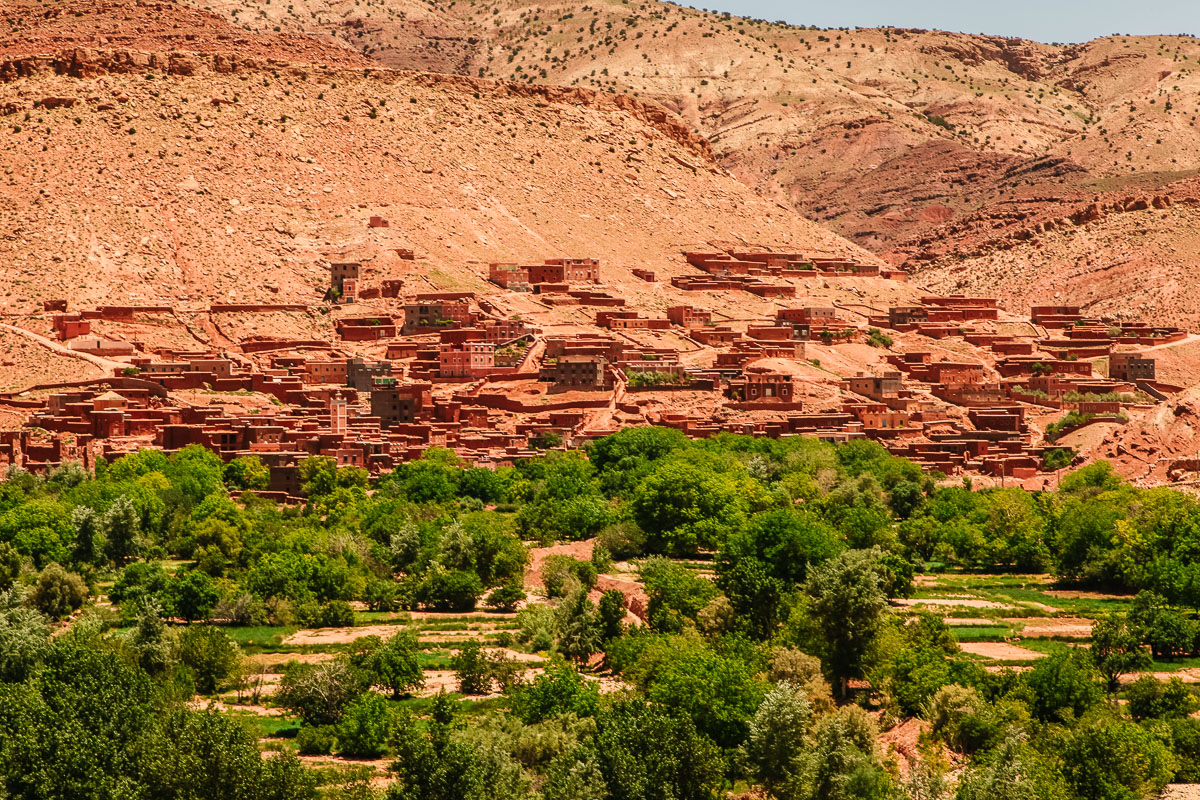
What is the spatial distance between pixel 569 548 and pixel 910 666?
1719 cm

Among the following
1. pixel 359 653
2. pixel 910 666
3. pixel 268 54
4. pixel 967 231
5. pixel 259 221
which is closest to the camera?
pixel 910 666

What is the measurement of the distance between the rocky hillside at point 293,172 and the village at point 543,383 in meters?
3.31

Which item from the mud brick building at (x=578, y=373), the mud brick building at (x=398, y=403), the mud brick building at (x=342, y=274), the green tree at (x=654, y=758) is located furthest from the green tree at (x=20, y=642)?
the mud brick building at (x=342, y=274)

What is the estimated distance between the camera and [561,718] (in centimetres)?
2880

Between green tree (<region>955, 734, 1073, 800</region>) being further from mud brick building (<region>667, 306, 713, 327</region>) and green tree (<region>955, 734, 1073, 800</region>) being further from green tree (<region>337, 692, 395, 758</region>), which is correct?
mud brick building (<region>667, 306, 713, 327</region>)

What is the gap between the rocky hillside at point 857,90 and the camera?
4865 inches

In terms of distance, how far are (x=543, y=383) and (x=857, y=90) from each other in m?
79.9

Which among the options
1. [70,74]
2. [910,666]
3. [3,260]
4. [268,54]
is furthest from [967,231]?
[910,666]

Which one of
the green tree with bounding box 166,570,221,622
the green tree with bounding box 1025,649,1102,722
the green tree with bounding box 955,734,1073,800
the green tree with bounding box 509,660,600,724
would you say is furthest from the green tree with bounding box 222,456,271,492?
the green tree with bounding box 955,734,1073,800

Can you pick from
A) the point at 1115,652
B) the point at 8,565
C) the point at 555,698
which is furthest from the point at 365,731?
the point at 8,565

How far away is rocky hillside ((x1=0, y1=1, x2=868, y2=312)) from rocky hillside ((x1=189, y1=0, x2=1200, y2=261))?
79.2ft

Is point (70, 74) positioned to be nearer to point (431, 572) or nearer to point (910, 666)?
point (431, 572)

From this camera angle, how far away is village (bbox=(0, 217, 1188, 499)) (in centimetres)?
6038

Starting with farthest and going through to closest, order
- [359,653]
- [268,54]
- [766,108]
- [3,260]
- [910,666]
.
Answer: [766,108] → [268,54] → [3,260] → [359,653] → [910,666]
